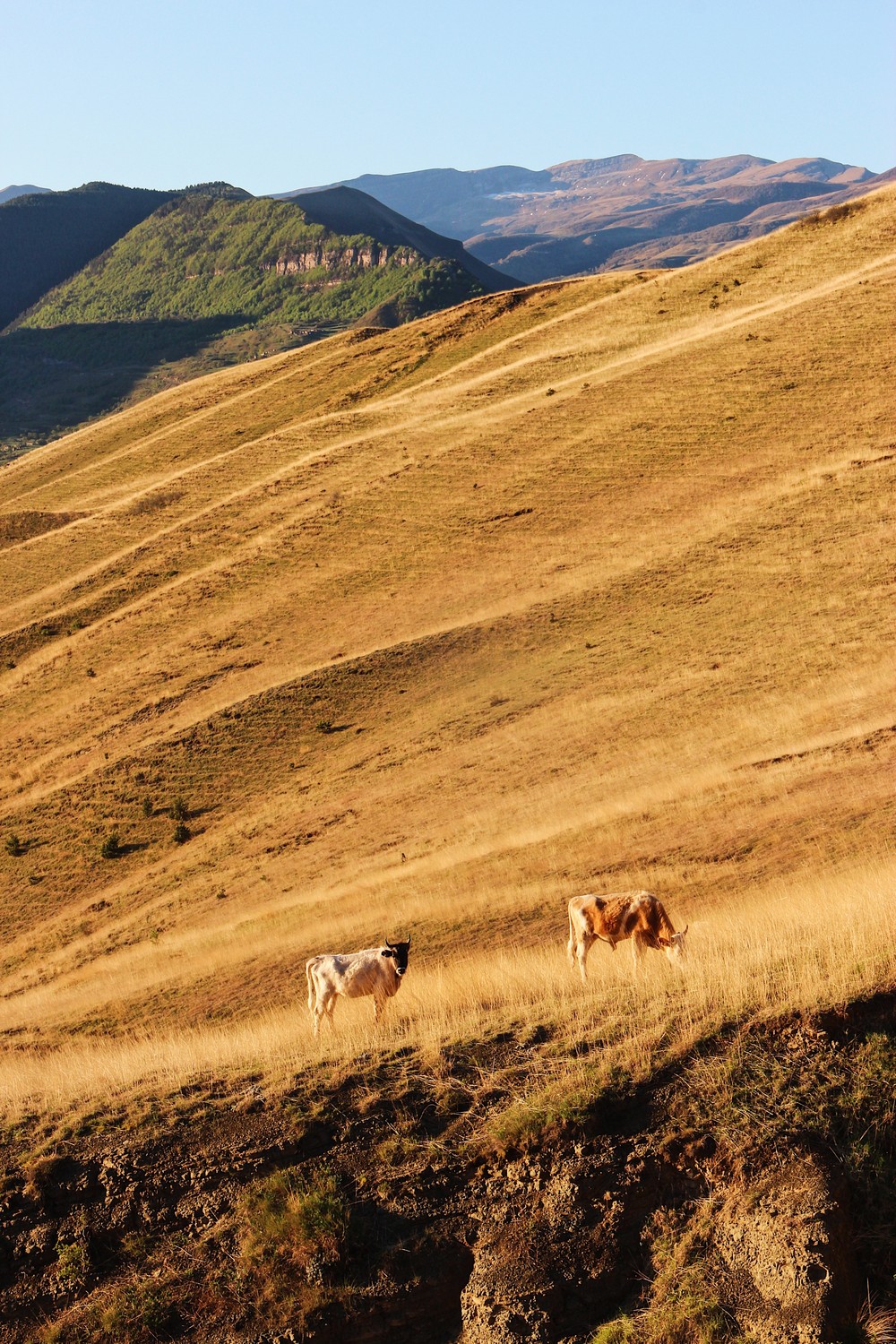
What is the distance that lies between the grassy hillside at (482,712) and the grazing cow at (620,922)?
41cm

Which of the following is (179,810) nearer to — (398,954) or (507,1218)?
(398,954)

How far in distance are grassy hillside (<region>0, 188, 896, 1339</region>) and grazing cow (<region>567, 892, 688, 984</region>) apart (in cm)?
41

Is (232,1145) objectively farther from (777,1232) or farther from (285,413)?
(285,413)

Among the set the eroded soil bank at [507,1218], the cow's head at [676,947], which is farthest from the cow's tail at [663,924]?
the eroded soil bank at [507,1218]

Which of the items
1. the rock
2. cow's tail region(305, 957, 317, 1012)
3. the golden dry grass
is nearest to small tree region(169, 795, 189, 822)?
the golden dry grass

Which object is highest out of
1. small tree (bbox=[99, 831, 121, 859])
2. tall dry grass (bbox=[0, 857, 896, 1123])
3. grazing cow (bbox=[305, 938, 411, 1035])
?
tall dry grass (bbox=[0, 857, 896, 1123])

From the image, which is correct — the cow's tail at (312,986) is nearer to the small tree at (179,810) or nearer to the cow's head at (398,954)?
the cow's head at (398,954)

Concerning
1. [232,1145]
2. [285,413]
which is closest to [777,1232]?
[232,1145]

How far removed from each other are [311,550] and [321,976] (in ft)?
110

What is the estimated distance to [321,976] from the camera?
564 inches

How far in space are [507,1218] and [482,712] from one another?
946 inches

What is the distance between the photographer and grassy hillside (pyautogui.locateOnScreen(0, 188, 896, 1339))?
1158 centimetres

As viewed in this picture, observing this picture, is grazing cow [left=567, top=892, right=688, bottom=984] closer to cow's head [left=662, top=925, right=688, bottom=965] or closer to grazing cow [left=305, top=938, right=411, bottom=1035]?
cow's head [left=662, top=925, right=688, bottom=965]

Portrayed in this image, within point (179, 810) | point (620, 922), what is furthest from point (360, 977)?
point (179, 810)
